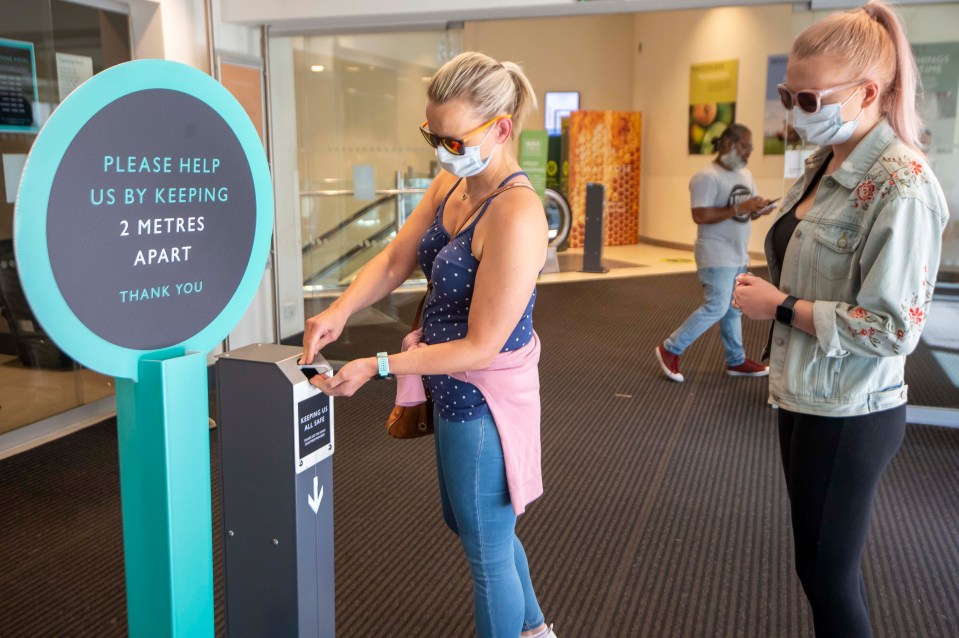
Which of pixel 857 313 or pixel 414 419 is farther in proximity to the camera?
pixel 414 419

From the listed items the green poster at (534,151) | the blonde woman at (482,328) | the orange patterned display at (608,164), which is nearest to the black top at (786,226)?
the blonde woman at (482,328)

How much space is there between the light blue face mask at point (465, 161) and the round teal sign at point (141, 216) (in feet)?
1.29

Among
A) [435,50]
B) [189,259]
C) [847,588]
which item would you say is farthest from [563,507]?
[435,50]

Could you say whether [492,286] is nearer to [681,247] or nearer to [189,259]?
[189,259]

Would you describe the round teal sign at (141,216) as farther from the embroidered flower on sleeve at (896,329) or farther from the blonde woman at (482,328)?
the embroidered flower on sleeve at (896,329)

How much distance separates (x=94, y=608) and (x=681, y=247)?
35.4ft

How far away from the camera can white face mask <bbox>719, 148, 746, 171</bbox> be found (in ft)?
15.9

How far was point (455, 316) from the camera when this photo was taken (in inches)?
66.5

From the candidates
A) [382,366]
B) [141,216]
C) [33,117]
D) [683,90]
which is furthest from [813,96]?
[683,90]

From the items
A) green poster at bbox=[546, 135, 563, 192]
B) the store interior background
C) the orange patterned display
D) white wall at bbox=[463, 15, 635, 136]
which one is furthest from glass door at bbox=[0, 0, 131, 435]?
white wall at bbox=[463, 15, 635, 136]

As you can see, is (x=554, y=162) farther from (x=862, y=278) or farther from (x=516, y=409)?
(x=862, y=278)

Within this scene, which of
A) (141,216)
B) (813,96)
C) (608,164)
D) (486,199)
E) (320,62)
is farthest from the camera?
(608,164)

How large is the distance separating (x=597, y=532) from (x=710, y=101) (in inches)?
377

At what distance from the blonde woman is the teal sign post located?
9.7 inches
